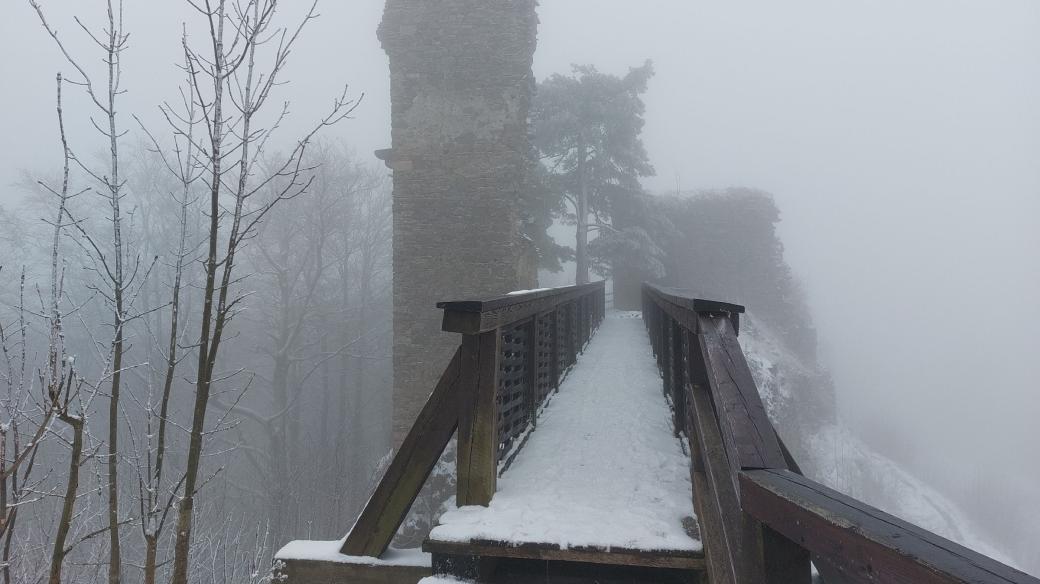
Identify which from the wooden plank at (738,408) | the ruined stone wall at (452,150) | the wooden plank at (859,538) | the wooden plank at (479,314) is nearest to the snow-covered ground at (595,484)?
the wooden plank at (738,408)

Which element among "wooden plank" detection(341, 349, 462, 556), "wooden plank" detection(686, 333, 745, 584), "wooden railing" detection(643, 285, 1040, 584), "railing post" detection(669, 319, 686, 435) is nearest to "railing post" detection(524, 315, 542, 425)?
"railing post" detection(669, 319, 686, 435)

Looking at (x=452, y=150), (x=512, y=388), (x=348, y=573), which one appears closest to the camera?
(x=348, y=573)

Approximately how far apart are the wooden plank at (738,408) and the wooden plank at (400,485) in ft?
4.18

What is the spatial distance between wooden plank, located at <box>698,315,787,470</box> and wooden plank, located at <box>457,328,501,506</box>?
1.10m

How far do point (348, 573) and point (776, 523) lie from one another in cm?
215

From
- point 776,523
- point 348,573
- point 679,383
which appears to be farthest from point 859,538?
point 679,383

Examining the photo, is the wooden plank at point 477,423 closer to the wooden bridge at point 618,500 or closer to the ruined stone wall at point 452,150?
the wooden bridge at point 618,500

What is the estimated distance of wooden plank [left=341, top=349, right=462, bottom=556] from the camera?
275cm

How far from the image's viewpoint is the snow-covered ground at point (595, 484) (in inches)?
95.8

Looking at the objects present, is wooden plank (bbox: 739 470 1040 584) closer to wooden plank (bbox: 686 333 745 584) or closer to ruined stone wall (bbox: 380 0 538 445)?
wooden plank (bbox: 686 333 745 584)

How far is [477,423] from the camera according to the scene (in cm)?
283

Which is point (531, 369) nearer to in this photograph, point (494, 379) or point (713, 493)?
point (494, 379)

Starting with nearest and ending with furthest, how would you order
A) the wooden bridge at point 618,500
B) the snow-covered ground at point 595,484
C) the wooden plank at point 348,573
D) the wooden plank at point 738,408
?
the wooden bridge at point 618,500 → the wooden plank at point 738,408 → the snow-covered ground at point 595,484 → the wooden plank at point 348,573

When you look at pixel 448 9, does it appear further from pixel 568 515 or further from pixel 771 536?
pixel 771 536
